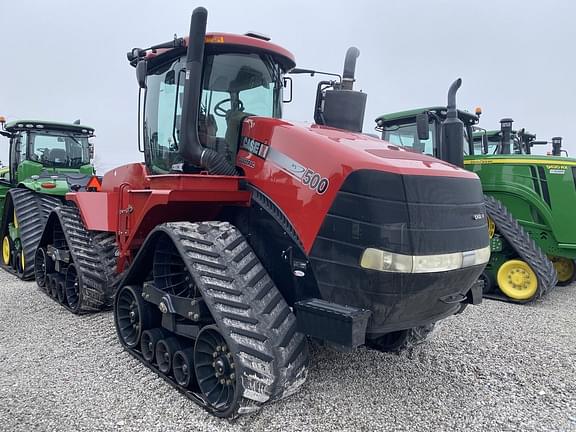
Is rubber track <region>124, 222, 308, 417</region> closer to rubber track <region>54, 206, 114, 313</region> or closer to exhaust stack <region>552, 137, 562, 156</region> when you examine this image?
rubber track <region>54, 206, 114, 313</region>

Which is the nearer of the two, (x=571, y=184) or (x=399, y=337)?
(x=399, y=337)

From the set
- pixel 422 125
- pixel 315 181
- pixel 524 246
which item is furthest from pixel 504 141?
pixel 315 181

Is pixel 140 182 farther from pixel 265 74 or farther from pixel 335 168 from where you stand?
pixel 335 168

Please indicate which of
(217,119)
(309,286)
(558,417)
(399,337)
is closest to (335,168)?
(309,286)

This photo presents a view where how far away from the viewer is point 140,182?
457 centimetres

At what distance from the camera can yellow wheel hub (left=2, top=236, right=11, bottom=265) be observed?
8.59 m

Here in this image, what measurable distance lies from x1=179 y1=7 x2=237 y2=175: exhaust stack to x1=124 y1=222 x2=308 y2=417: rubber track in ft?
1.59

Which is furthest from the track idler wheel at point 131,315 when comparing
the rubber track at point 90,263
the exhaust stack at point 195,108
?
Result: the exhaust stack at point 195,108

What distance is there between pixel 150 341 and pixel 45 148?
685 cm

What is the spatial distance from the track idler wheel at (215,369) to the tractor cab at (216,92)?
1260 mm

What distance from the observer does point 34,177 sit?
27.9ft

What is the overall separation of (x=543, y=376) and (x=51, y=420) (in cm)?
357

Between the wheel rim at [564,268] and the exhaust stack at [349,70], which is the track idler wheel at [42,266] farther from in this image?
the wheel rim at [564,268]

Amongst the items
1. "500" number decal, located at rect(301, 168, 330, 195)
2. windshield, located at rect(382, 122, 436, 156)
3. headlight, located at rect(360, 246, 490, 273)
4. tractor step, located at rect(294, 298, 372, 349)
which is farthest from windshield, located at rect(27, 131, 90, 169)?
headlight, located at rect(360, 246, 490, 273)
